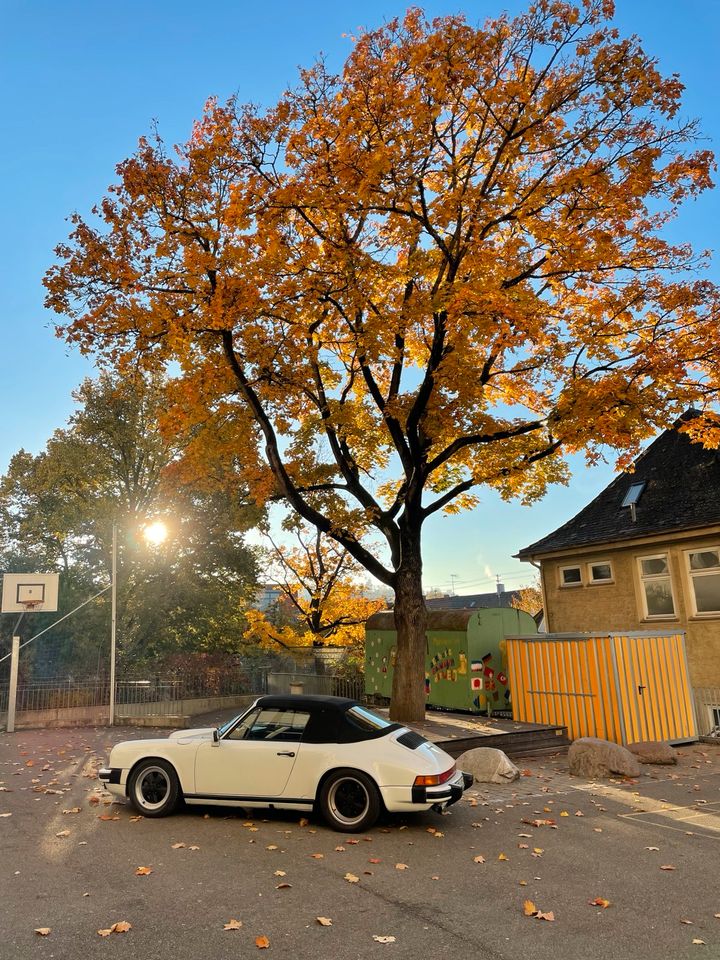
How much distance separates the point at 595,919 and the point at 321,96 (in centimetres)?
1368

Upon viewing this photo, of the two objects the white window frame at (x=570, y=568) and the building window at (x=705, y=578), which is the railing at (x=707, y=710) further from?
the white window frame at (x=570, y=568)

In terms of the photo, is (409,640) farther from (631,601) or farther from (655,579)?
(655,579)

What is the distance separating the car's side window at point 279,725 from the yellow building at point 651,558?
13303 mm

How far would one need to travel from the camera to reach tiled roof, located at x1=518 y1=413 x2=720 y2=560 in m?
19.4

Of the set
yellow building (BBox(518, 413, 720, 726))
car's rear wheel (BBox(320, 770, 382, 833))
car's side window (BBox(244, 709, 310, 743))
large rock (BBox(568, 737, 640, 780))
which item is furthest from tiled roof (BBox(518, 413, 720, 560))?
car's side window (BBox(244, 709, 310, 743))

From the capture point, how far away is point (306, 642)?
29859mm

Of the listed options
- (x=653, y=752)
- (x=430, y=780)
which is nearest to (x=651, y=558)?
(x=653, y=752)

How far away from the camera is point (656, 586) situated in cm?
2034

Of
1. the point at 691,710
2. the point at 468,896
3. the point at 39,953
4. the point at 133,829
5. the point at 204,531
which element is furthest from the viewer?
the point at 204,531

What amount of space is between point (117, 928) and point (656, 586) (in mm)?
18660

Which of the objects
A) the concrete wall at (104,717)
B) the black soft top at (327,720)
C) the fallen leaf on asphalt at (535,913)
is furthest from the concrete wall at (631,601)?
the fallen leaf on asphalt at (535,913)

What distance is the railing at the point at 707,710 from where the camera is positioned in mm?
17750

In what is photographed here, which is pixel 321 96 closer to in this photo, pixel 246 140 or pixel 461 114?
pixel 246 140

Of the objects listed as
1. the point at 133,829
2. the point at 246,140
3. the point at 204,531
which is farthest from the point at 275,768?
the point at 204,531
